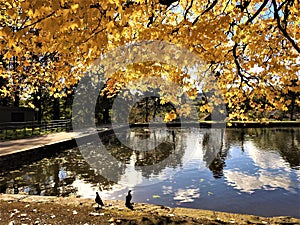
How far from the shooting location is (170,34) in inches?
188

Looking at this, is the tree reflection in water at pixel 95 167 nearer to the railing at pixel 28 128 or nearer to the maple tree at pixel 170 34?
the maple tree at pixel 170 34

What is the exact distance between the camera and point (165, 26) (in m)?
4.80

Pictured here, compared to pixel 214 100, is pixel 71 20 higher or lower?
higher

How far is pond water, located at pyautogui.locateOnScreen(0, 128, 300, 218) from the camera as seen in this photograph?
7645 mm

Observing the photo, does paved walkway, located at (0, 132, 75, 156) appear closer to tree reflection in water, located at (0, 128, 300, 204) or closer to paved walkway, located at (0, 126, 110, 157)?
paved walkway, located at (0, 126, 110, 157)

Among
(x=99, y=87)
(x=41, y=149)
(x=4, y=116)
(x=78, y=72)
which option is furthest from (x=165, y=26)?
(x=99, y=87)

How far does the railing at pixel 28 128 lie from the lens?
56.6 ft

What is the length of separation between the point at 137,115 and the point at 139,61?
3987 centimetres

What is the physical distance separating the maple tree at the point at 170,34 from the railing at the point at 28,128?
10.7m

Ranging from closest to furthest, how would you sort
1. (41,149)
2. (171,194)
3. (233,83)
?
(233,83)
(171,194)
(41,149)

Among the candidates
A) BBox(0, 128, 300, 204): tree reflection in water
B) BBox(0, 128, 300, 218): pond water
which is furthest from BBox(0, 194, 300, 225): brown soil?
BBox(0, 128, 300, 204): tree reflection in water

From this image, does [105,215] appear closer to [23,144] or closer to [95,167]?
[95,167]

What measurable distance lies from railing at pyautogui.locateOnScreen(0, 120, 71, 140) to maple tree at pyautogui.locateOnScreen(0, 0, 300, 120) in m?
10.7

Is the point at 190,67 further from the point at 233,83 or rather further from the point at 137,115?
the point at 137,115
